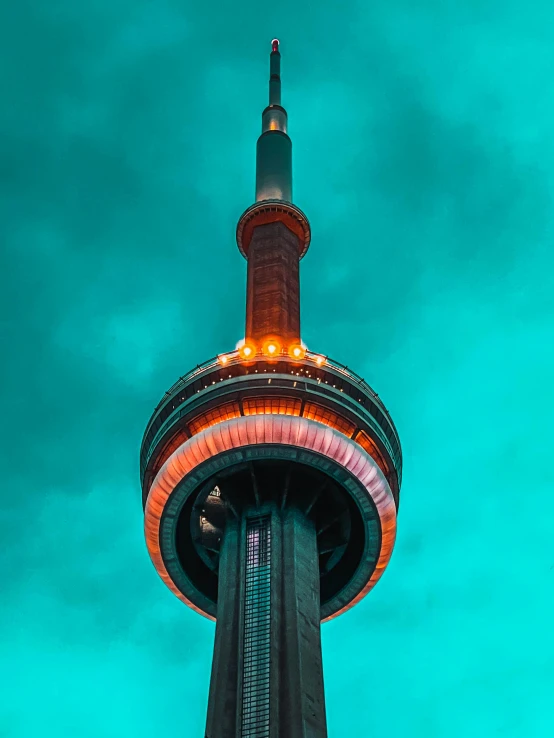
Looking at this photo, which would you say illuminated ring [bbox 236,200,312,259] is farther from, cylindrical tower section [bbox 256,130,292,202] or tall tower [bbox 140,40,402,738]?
tall tower [bbox 140,40,402,738]

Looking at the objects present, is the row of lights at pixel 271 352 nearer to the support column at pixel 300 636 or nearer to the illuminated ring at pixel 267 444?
the illuminated ring at pixel 267 444

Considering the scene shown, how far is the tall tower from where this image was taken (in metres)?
50.6

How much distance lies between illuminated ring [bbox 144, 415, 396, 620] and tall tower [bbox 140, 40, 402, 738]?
0.07 metres

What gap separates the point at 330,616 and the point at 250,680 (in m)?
13.5

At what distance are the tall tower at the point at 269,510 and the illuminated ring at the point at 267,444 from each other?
0.07m

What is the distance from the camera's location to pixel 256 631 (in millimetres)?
52094

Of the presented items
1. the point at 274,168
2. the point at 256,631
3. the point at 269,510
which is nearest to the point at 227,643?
the point at 256,631

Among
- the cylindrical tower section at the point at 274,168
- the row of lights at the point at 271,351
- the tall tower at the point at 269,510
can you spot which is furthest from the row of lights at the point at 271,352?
the cylindrical tower section at the point at 274,168

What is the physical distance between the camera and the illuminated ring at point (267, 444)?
178 ft

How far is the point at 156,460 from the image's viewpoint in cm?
5872

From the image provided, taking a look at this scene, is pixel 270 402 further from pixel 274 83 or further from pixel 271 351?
pixel 274 83

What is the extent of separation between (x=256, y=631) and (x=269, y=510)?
24.7 feet

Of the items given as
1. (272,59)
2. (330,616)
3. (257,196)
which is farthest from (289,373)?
(272,59)

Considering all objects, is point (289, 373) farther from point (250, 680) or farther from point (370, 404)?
point (250, 680)
